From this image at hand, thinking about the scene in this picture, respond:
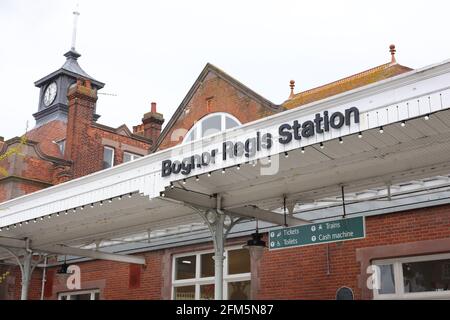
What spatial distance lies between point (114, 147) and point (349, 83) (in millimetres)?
14107

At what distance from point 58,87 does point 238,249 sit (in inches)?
1105

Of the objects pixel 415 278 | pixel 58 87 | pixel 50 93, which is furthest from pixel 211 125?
pixel 50 93

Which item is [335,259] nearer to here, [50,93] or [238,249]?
[238,249]

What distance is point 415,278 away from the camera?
1058 cm

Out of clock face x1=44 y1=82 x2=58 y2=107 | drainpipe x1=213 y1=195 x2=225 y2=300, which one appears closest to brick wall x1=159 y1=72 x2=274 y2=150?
drainpipe x1=213 y1=195 x2=225 y2=300

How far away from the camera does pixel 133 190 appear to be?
31.1 ft

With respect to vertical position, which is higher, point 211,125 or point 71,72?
point 71,72

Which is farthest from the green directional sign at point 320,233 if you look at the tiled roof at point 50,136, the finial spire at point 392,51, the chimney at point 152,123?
the chimney at point 152,123

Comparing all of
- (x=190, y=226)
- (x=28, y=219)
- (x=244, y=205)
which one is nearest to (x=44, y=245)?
(x=28, y=219)

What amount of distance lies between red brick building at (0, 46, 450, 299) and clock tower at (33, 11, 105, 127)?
33.9 feet

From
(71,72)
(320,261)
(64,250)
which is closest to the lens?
(320,261)

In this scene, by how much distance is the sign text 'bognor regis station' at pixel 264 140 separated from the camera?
7.04m

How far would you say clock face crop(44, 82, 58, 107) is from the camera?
125 ft
